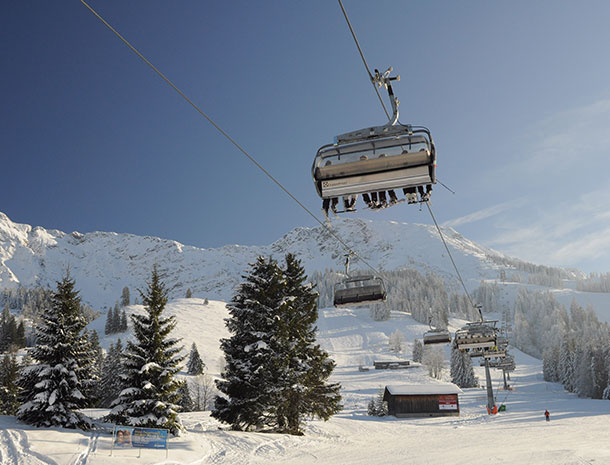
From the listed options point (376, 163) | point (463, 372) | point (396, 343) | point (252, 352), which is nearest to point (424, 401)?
point (252, 352)

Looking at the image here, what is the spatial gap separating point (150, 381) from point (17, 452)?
254 inches

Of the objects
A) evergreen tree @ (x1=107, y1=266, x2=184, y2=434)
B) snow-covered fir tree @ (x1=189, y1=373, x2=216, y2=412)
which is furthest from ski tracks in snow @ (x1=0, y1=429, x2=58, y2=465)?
snow-covered fir tree @ (x1=189, y1=373, x2=216, y2=412)

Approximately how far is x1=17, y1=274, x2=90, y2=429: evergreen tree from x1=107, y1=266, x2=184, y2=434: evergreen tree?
2.04 metres

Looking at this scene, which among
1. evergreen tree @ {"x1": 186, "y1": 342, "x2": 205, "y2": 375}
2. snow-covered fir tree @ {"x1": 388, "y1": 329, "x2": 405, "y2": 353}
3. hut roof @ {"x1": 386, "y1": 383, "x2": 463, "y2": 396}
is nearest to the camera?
hut roof @ {"x1": 386, "y1": 383, "x2": 463, "y2": 396}

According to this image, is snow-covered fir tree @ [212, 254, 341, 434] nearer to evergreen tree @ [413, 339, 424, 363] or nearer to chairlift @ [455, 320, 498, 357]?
chairlift @ [455, 320, 498, 357]

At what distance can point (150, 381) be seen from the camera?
2256 cm

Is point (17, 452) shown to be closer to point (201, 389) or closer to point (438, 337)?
point (438, 337)

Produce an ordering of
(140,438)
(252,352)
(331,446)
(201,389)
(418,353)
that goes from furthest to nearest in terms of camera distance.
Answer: (418,353)
(201,389)
(252,352)
(331,446)
(140,438)

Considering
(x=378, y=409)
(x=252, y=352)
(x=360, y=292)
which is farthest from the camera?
(x=378, y=409)

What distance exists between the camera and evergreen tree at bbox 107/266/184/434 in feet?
71.8

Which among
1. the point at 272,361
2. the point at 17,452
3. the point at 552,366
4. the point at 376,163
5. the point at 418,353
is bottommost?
the point at 552,366

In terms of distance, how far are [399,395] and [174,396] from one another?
42.8 meters

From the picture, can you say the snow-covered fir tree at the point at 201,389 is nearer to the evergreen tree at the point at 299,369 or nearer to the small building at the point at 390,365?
the small building at the point at 390,365

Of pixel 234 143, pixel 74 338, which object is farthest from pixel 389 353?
pixel 234 143
